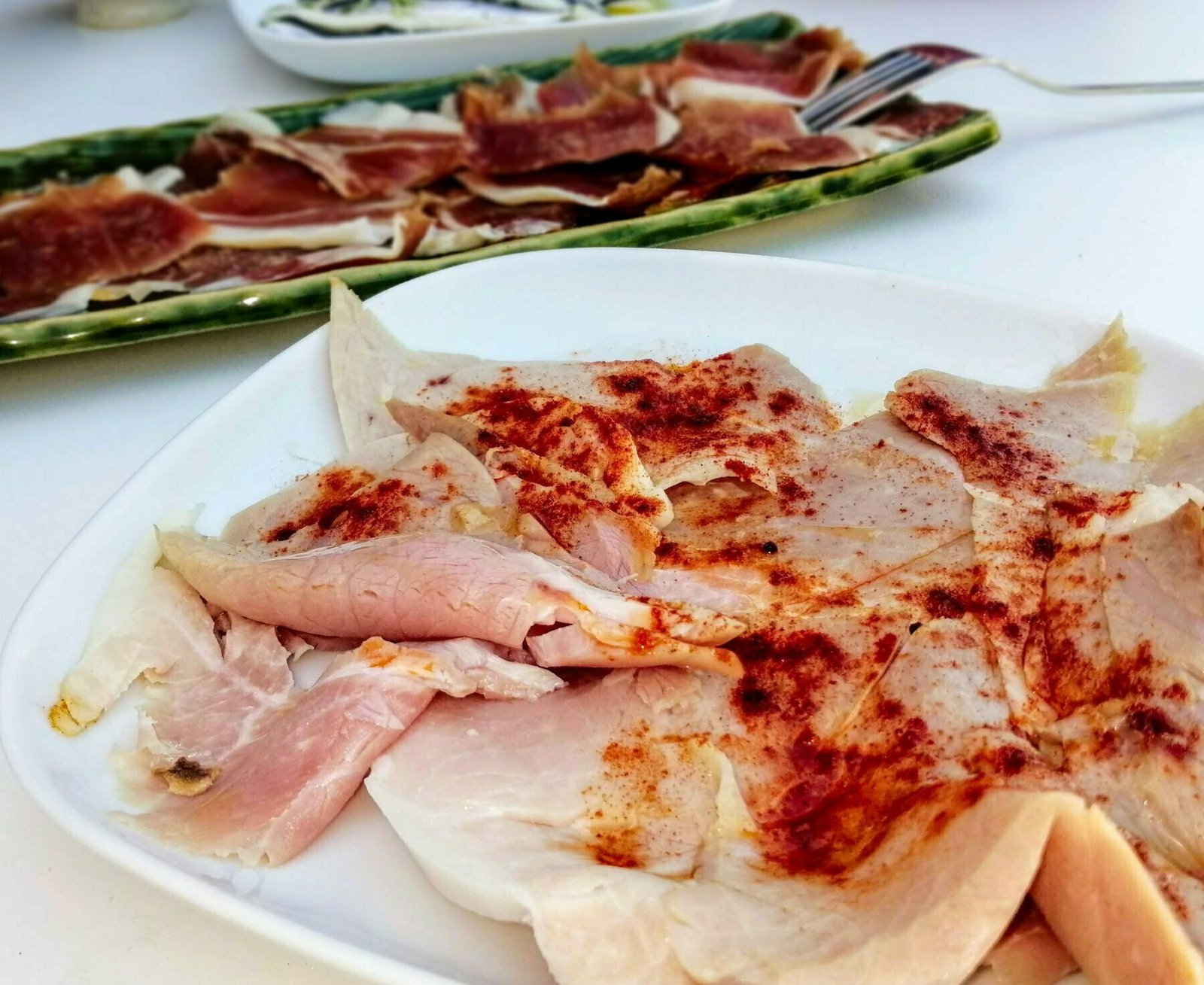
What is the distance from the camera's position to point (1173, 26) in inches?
161

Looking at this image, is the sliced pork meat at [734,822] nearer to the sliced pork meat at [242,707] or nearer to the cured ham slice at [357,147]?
the sliced pork meat at [242,707]

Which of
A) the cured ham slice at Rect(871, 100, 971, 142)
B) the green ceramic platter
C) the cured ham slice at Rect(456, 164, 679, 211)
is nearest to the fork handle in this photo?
the cured ham slice at Rect(871, 100, 971, 142)

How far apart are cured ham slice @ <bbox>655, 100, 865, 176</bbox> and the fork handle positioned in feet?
2.59

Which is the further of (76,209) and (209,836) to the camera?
(76,209)

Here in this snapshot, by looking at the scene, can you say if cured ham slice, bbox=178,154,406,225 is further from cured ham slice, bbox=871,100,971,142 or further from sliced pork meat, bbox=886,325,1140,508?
sliced pork meat, bbox=886,325,1140,508

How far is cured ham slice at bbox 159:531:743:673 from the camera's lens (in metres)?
1.40

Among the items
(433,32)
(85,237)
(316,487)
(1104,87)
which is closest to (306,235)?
(85,237)

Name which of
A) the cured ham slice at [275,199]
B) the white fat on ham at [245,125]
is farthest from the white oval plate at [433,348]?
the white fat on ham at [245,125]

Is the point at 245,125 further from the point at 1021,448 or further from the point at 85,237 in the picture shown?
the point at 1021,448

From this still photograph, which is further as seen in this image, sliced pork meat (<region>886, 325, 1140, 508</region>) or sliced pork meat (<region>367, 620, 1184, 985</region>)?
sliced pork meat (<region>886, 325, 1140, 508</region>)

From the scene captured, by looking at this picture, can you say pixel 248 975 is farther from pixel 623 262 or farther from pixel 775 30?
pixel 775 30

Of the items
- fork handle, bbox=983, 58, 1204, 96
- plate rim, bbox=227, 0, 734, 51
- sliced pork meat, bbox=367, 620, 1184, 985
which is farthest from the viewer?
plate rim, bbox=227, 0, 734, 51

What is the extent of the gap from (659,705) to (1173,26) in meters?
3.92

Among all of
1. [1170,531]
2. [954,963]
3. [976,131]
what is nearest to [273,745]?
[954,963]
